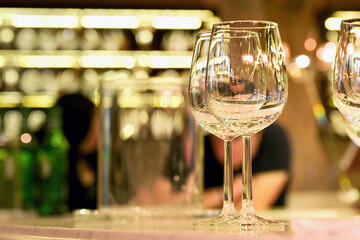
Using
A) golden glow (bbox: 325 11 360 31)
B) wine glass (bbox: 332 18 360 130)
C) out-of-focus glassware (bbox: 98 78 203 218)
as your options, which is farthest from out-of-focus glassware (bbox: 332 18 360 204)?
golden glow (bbox: 325 11 360 31)

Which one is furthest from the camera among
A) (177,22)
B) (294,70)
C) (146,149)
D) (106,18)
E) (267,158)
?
(177,22)

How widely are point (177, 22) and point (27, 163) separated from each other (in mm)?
4745

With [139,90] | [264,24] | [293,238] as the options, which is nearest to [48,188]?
[139,90]

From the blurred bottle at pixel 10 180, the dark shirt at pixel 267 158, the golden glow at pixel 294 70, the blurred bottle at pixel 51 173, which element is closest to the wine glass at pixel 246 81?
the blurred bottle at pixel 51 173

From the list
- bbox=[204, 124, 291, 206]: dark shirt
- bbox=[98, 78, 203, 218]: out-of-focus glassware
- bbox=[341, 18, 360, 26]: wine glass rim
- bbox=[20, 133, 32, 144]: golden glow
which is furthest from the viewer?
bbox=[204, 124, 291, 206]: dark shirt

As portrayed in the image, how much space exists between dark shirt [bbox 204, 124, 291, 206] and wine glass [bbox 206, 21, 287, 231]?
7.37ft

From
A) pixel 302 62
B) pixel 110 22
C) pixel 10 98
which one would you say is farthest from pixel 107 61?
pixel 302 62

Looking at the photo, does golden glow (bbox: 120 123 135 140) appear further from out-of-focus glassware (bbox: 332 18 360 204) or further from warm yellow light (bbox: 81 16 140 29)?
warm yellow light (bbox: 81 16 140 29)

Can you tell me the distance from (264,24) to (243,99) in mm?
105

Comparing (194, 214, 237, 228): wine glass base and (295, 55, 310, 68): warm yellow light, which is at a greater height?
(295, 55, 310, 68): warm yellow light

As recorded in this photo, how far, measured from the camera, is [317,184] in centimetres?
728

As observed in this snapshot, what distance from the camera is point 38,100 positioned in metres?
6.65

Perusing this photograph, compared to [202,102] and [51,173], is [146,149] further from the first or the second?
[202,102]

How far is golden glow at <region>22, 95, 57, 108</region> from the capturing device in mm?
6617
